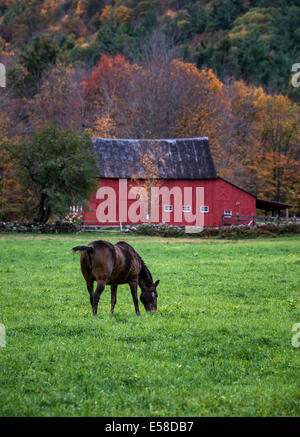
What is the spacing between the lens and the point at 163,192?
45.1 meters

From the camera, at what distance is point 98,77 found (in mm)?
68812

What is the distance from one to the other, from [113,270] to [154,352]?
2824mm

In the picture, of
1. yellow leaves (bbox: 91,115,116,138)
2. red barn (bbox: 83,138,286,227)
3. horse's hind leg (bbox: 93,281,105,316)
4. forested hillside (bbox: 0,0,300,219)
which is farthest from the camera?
yellow leaves (bbox: 91,115,116,138)

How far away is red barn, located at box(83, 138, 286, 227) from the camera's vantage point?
44.0 m

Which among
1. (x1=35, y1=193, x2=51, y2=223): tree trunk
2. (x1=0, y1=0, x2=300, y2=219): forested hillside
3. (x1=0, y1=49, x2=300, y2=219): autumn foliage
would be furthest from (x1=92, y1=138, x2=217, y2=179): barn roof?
(x1=0, y1=49, x2=300, y2=219): autumn foliage

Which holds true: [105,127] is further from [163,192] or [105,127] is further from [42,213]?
[42,213]

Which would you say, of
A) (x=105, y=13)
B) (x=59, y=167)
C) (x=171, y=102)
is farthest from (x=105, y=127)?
(x=105, y=13)

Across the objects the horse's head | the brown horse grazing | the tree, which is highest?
the tree

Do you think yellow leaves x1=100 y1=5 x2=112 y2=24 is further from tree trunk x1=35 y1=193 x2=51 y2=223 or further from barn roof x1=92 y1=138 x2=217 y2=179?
tree trunk x1=35 y1=193 x2=51 y2=223

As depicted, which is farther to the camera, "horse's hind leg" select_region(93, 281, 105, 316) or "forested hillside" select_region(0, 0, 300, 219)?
"forested hillside" select_region(0, 0, 300, 219)

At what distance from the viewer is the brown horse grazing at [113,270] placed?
9391mm

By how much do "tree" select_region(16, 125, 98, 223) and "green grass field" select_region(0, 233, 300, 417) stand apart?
890 inches

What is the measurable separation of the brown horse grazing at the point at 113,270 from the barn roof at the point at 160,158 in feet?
112
